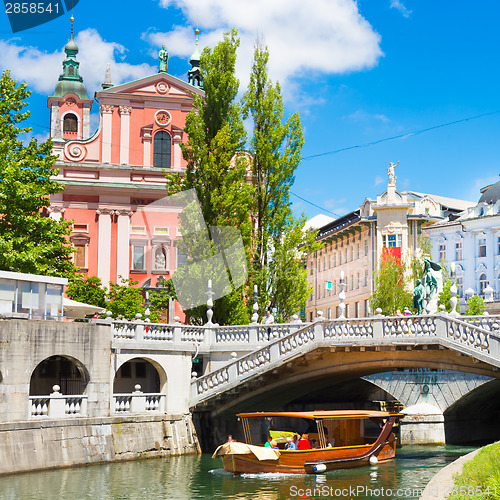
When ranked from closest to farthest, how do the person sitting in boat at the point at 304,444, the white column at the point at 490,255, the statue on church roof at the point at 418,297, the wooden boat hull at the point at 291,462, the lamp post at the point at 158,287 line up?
1. the wooden boat hull at the point at 291,462
2. the person sitting in boat at the point at 304,444
3. the statue on church roof at the point at 418,297
4. the lamp post at the point at 158,287
5. the white column at the point at 490,255

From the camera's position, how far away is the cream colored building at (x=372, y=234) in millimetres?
81000

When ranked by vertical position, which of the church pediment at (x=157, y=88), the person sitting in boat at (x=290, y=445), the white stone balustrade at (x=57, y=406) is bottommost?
the person sitting in boat at (x=290, y=445)

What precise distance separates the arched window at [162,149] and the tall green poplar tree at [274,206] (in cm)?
1278

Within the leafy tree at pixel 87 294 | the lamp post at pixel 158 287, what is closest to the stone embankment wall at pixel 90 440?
the leafy tree at pixel 87 294

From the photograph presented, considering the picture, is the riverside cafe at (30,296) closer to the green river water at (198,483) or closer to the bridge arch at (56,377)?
Answer: the bridge arch at (56,377)

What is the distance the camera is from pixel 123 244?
5269cm

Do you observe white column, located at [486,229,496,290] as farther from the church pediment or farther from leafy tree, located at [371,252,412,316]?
the church pediment

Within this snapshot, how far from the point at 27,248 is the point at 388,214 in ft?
168

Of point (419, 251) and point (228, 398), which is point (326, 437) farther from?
point (419, 251)

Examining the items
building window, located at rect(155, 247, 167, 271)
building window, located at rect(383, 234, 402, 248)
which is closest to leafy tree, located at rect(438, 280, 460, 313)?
building window, located at rect(383, 234, 402, 248)

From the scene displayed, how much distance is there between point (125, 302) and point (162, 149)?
13.6 m

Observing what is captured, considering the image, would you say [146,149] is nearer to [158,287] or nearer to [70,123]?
[158,287]

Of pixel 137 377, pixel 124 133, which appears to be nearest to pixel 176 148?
pixel 124 133

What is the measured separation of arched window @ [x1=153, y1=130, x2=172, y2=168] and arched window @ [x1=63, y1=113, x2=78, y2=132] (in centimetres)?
1011
